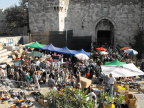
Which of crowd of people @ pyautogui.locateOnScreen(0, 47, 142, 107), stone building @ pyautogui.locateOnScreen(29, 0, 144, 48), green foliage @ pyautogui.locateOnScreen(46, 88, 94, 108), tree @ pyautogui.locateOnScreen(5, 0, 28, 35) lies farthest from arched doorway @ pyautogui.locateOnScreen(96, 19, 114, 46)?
green foliage @ pyautogui.locateOnScreen(46, 88, 94, 108)

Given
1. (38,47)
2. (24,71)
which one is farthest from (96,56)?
(24,71)

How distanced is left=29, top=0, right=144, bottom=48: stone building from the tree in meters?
6.52

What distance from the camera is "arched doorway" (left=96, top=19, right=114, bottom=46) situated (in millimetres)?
26672

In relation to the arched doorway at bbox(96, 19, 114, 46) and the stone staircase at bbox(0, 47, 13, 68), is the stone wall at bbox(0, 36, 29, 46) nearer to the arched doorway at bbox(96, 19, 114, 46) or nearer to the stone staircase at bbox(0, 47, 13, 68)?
the stone staircase at bbox(0, 47, 13, 68)

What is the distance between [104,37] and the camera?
2798 cm

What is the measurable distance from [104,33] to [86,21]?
10.8ft

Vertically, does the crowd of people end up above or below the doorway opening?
below

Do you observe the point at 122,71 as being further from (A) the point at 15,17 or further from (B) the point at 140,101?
(A) the point at 15,17

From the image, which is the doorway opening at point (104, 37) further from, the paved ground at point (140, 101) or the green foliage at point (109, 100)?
the green foliage at point (109, 100)

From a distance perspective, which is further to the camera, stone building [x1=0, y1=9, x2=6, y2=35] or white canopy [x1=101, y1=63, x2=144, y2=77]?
stone building [x1=0, y1=9, x2=6, y2=35]

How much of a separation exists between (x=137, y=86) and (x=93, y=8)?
14.2m

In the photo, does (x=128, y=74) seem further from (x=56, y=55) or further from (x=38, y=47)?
(x=38, y=47)

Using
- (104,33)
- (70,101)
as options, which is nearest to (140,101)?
(70,101)

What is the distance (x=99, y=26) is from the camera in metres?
26.9
